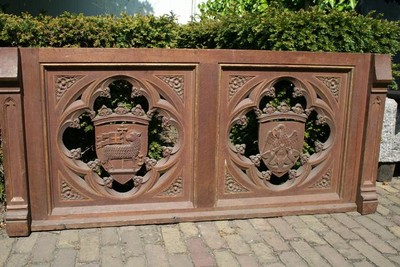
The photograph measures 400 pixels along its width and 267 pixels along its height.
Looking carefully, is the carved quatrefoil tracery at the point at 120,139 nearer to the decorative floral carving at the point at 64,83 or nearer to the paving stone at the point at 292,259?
the decorative floral carving at the point at 64,83

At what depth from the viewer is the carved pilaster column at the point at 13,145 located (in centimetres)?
283

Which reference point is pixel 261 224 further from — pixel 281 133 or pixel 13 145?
pixel 13 145

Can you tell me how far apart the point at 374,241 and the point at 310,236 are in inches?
19.7

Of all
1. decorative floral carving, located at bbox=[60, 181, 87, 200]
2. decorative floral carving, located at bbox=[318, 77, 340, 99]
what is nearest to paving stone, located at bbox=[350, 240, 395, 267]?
decorative floral carving, located at bbox=[318, 77, 340, 99]

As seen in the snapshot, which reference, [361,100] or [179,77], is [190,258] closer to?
[179,77]

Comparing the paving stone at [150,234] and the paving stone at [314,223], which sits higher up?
the paving stone at [314,223]

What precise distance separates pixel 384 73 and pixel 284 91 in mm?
867

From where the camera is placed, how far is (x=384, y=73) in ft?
11.3

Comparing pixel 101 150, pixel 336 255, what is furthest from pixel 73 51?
pixel 336 255

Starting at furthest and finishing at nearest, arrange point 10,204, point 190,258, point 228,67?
point 228,67, point 10,204, point 190,258

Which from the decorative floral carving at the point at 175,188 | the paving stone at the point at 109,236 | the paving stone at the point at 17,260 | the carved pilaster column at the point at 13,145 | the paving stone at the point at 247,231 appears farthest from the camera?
the decorative floral carving at the point at 175,188

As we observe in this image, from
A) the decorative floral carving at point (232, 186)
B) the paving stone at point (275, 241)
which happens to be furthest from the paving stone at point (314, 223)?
the decorative floral carving at point (232, 186)

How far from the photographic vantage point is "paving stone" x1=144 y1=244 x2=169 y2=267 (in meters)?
2.78

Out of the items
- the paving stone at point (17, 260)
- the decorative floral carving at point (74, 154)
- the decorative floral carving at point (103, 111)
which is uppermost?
the decorative floral carving at point (103, 111)
